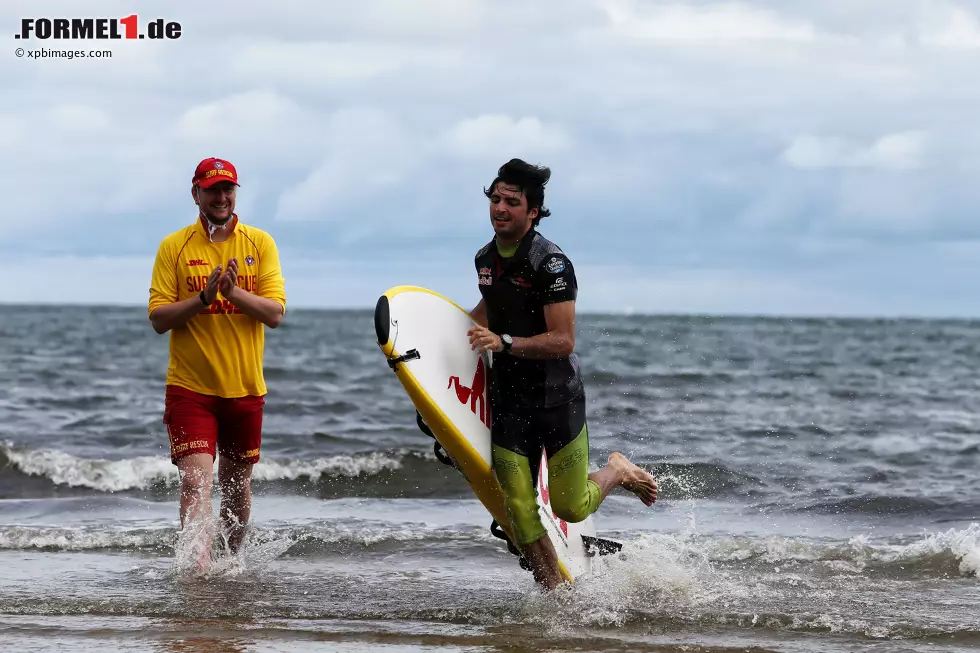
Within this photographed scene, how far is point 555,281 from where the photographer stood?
18.2ft

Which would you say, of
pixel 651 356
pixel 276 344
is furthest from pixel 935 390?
pixel 276 344

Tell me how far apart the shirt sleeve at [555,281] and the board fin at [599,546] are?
1678mm

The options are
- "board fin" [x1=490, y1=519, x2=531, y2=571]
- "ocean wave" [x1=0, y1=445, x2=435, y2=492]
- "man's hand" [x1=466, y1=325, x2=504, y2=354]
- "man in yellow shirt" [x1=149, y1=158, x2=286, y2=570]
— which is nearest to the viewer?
"man's hand" [x1=466, y1=325, x2=504, y2=354]

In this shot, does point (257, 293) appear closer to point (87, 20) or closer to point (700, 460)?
point (700, 460)

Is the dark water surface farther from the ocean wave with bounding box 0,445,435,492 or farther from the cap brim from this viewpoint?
the cap brim

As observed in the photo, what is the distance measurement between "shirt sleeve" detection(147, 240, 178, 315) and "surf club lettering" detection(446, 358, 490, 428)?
5.57ft

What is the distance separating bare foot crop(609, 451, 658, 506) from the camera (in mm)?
6590

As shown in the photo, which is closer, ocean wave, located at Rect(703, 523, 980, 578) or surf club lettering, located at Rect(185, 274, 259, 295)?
surf club lettering, located at Rect(185, 274, 259, 295)

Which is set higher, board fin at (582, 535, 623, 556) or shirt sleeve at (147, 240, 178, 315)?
shirt sleeve at (147, 240, 178, 315)

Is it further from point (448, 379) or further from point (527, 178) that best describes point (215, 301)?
point (527, 178)

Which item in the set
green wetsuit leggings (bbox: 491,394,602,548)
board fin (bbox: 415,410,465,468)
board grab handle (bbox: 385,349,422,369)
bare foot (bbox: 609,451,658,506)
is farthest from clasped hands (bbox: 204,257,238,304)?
bare foot (bbox: 609,451,658,506)

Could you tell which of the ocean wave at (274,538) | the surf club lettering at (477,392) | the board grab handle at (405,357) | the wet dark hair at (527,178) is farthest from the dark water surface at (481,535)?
the wet dark hair at (527,178)

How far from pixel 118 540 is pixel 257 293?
8.88ft

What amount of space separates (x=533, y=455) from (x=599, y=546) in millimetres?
1052
